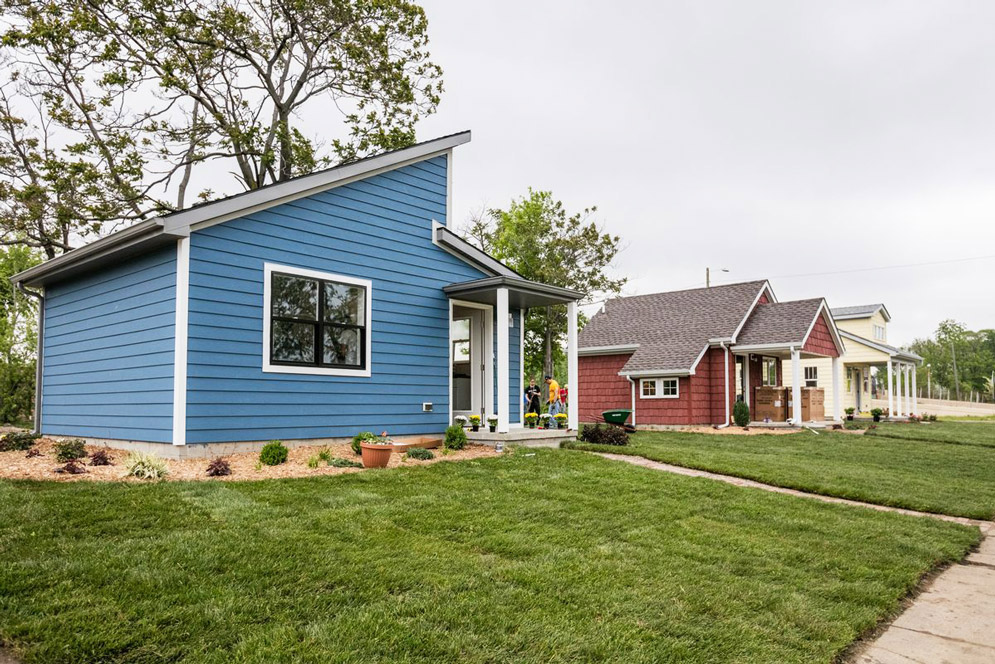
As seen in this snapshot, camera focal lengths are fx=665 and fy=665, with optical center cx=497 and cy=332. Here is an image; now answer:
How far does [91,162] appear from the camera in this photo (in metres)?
17.8

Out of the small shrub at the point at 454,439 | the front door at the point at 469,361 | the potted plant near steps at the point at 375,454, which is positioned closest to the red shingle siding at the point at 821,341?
the front door at the point at 469,361

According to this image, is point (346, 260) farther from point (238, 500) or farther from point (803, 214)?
point (803, 214)

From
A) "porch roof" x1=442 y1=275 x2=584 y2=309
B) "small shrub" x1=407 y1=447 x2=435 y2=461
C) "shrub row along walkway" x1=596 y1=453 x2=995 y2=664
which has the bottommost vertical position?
"shrub row along walkway" x1=596 y1=453 x2=995 y2=664

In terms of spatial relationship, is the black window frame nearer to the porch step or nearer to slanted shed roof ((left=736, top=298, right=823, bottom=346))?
the porch step

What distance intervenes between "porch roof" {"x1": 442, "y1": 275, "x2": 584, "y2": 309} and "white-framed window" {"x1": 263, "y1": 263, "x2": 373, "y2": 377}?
1.72m

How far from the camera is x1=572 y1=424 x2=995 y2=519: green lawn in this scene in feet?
27.7

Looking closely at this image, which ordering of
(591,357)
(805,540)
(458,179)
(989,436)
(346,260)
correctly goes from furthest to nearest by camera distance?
(458,179) < (591,357) < (989,436) < (346,260) < (805,540)

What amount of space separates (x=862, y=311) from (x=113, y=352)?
3764 cm

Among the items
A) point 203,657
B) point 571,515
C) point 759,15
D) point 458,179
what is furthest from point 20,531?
point 458,179

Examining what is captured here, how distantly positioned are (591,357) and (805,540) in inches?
759

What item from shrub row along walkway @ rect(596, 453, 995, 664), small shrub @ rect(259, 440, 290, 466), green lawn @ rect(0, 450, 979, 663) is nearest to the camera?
green lawn @ rect(0, 450, 979, 663)

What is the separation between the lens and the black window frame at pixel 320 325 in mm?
9789

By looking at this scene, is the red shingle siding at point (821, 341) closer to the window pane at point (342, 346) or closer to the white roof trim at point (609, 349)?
the white roof trim at point (609, 349)

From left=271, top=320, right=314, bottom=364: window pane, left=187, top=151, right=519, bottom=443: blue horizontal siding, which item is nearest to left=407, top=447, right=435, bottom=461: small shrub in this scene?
left=187, top=151, right=519, bottom=443: blue horizontal siding
